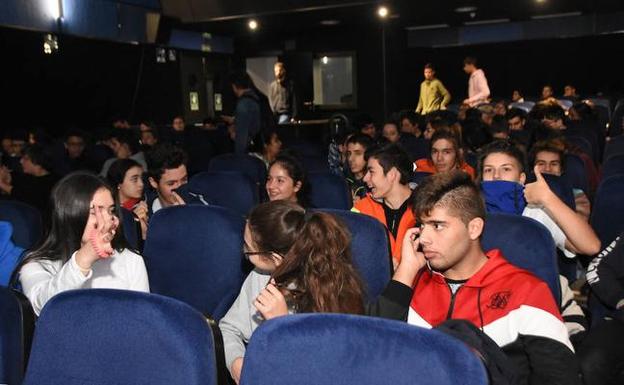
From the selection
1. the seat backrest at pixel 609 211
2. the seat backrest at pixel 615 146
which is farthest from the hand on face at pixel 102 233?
the seat backrest at pixel 615 146

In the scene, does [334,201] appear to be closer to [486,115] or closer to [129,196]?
[129,196]

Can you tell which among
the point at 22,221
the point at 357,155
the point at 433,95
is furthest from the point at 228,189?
the point at 433,95

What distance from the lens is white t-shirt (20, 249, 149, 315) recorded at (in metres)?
2.10

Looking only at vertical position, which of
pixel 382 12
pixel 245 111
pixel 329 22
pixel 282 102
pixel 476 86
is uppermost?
pixel 329 22

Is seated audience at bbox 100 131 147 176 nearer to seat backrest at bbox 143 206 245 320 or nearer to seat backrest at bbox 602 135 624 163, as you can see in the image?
seat backrest at bbox 143 206 245 320

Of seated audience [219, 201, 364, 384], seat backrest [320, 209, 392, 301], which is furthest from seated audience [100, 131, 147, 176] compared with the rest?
seated audience [219, 201, 364, 384]

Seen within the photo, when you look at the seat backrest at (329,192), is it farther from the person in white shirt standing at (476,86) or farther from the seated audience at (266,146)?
the person in white shirt standing at (476,86)

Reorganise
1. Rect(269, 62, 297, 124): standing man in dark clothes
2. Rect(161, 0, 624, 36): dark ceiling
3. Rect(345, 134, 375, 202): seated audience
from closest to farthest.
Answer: Rect(345, 134, 375, 202): seated audience
Rect(161, 0, 624, 36): dark ceiling
Rect(269, 62, 297, 124): standing man in dark clothes

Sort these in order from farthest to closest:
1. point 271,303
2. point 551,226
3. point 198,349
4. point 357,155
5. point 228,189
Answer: point 357,155, point 228,189, point 551,226, point 271,303, point 198,349

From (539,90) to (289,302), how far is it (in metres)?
15.9

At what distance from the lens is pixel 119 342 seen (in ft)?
5.20

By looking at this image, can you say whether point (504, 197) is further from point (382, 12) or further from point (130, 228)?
point (382, 12)

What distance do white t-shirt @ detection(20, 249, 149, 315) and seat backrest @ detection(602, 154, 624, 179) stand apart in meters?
3.19

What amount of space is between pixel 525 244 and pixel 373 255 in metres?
0.57
